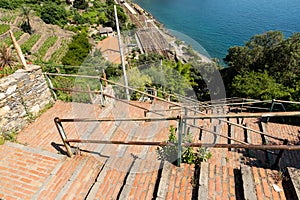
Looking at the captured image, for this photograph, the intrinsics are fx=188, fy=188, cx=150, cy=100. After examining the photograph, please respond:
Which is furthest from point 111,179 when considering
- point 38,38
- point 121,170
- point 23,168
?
point 38,38

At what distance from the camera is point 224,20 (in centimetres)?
4700

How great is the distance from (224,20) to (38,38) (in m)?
41.5

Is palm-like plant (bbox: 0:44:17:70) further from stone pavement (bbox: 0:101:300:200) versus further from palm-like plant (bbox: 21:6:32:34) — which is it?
palm-like plant (bbox: 21:6:32:34)

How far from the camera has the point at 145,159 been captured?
3092 mm

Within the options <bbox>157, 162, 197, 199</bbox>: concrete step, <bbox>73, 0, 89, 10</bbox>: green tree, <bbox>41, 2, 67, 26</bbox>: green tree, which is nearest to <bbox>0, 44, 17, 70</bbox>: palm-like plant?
<bbox>157, 162, 197, 199</bbox>: concrete step

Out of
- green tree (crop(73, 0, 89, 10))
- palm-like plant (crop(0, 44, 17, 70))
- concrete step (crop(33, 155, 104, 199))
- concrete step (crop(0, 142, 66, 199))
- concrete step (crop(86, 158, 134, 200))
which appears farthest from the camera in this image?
green tree (crop(73, 0, 89, 10))

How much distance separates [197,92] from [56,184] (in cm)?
1616

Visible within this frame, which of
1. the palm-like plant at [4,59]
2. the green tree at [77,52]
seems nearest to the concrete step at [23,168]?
the palm-like plant at [4,59]

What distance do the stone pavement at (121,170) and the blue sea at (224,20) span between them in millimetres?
24923

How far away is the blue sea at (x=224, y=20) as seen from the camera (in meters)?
35.2

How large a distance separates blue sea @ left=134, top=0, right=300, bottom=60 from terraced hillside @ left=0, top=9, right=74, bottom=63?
18342mm

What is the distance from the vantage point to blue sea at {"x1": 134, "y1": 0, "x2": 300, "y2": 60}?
3525 cm

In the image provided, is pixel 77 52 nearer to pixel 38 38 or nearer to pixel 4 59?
pixel 38 38

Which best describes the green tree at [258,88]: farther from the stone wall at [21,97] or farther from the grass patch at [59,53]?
the grass patch at [59,53]
